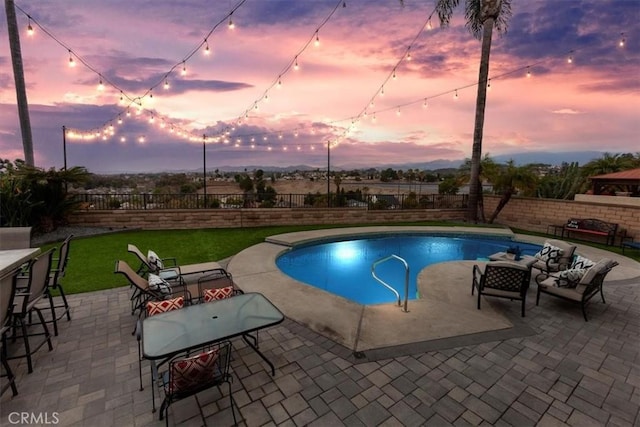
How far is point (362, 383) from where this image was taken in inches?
110

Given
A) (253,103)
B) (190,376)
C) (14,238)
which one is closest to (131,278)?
(190,376)

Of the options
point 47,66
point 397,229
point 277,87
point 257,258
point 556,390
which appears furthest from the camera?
point 397,229

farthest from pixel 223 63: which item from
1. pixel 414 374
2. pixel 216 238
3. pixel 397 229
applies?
pixel 414 374

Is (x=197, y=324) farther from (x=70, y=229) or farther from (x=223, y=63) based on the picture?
(x=223, y=63)

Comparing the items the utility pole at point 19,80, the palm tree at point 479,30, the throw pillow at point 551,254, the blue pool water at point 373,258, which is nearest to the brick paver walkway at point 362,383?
the throw pillow at point 551,254

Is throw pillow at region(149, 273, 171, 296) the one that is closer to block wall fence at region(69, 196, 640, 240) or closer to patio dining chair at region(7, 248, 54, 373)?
patio dining chair at region(7, 248, 54, 373)

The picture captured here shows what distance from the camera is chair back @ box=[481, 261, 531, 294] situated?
14.0ft

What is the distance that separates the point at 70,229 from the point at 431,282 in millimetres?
11161

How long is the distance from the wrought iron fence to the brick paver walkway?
305 inches

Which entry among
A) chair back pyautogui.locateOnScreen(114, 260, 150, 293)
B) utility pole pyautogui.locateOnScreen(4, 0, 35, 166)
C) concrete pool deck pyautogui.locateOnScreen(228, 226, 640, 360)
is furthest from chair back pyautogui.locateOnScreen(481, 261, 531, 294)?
utility pole pyautogui.locateOnScreen(4, 0, 35, 166)

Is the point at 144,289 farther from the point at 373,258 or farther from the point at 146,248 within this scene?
the point at 373,258

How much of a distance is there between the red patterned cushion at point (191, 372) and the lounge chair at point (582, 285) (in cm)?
509

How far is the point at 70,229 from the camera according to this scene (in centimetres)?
937

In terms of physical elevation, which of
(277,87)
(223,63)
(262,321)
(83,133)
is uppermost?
(223,63)
